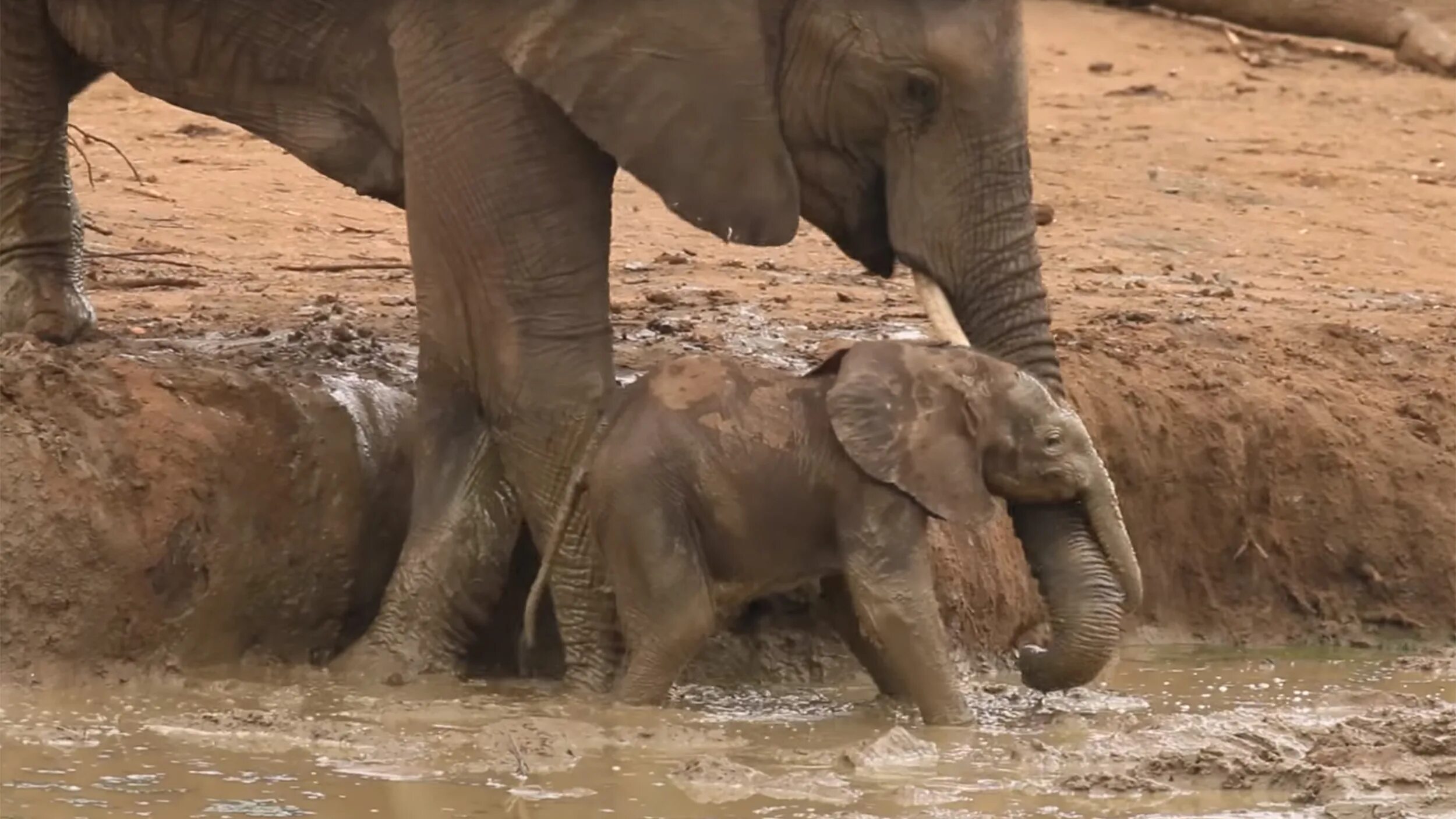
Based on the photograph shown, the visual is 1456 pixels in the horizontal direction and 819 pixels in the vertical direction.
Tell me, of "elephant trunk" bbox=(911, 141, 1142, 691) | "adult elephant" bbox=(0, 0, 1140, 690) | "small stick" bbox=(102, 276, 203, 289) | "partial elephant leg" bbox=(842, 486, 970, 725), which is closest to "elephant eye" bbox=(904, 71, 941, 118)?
"adult elephant" bbox=(0, 0, 1140, 690)

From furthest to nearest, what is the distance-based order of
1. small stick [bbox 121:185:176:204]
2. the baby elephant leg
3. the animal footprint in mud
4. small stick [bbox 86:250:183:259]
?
small stick [bbox 121:185:176:204], small stick [bbox 86:250:183:259], the baby elephant leg, the animal footprint in mud

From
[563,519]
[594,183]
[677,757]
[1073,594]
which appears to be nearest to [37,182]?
[594,183]

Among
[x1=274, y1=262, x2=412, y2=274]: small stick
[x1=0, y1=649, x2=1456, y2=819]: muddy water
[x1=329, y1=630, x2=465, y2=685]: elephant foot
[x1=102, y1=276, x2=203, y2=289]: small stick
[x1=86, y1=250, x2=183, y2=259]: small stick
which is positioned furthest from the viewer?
[x1=274, y1=262, x2=412, y2=274]: small stick

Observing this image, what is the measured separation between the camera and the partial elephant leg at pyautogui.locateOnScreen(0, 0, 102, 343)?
5926 millimetres

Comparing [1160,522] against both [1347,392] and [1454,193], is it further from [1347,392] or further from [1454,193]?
[1454,193]

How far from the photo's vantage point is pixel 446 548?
17.5ft

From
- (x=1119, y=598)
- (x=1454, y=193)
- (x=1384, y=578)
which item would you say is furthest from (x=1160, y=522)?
(x=1454, y=193)

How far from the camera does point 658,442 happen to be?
16.3 feet

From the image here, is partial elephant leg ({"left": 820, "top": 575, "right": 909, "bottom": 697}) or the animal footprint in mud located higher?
partial elephant leg ({"left": 820, "top": 575, "right": 909, "bottom": 697})

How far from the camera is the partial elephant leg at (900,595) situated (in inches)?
196

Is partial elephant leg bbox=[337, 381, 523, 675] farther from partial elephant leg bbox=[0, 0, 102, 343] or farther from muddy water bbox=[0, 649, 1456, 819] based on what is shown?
partial elephant leg bbox=[0, 0, 102, 343]

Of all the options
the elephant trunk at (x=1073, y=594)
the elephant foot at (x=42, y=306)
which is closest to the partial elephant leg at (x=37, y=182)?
the elephant foot at (x=42, y=306)

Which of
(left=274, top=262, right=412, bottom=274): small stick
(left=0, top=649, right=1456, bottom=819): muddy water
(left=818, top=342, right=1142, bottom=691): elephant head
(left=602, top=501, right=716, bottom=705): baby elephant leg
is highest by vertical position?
(left=274, top=262, right=412, bottom=274): small stick

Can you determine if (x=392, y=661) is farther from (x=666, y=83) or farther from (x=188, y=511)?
(x=666, y=83)
